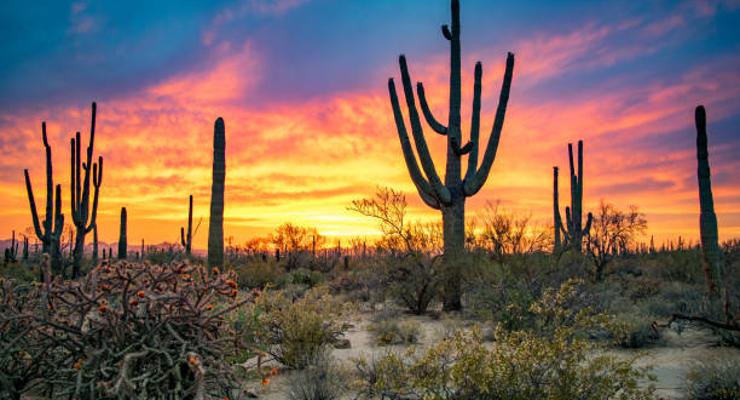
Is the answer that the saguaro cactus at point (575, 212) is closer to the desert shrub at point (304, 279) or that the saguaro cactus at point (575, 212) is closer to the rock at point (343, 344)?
the desert shrub at point (304, 279)

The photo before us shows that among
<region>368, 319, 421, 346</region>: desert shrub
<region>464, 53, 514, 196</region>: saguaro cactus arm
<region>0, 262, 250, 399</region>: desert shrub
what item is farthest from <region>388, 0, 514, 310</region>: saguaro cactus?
<region>0, 262, 250, 399</region>: desert shrub

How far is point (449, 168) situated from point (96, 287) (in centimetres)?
1055

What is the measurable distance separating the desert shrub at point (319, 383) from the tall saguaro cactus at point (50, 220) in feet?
63.5

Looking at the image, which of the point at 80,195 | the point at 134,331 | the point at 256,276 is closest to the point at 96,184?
the point at 80,195

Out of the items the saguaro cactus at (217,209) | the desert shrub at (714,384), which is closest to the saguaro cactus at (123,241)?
the saguaro cactus at (217,209)

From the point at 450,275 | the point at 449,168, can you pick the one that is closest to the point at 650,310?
the point at 450,275

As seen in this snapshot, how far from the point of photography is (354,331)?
412 inches

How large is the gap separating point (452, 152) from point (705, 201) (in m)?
6.18

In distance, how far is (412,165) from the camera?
1417cm

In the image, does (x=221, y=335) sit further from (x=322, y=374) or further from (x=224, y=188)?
(x=224, y=188)

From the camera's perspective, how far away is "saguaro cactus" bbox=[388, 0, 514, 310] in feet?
43.7

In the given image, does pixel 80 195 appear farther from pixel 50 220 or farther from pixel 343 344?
pixel 343 344

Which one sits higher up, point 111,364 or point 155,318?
point 155,318

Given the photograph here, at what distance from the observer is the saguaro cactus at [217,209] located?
12.8 meters
